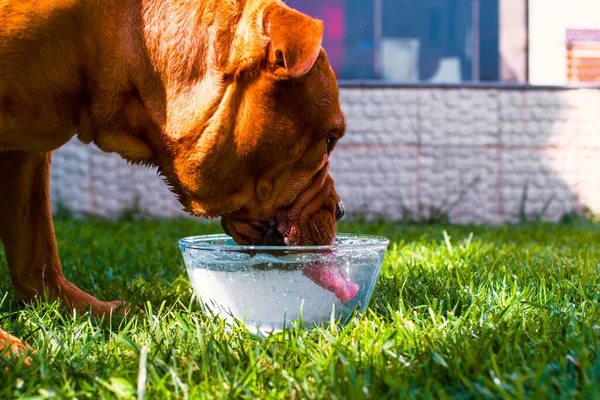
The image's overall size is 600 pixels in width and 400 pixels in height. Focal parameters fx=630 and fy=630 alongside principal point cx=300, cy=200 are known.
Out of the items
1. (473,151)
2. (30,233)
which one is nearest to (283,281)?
(30,233)

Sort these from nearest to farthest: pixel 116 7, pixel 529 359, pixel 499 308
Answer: pixel 529 359 → pixel 116 7 → pixel 499 308

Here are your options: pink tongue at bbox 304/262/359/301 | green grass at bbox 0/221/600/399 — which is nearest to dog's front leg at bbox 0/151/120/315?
green grass at bbox 0/221/600/399

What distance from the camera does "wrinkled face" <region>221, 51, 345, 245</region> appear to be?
1.80 metres

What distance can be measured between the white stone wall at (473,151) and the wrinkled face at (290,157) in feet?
16.7

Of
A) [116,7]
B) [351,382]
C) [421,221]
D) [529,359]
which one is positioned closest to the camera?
[351,382]

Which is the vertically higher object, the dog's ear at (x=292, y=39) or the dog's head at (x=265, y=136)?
the dog's ear at (x=292, y=39)

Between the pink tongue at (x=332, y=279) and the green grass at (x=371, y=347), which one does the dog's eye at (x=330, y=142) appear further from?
the green grass at (x=371, y=347)

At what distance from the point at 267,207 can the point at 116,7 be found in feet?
2.34

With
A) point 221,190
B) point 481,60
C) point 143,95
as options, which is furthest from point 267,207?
point 481,60

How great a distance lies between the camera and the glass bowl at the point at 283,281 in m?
1.75

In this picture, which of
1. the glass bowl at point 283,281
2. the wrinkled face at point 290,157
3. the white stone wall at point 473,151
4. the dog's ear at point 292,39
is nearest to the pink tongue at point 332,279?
the glass bowl at point 283,281

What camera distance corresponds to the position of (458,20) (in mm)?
7844

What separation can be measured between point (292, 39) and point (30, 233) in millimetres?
1237

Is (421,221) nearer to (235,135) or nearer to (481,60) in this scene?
(481,60)
